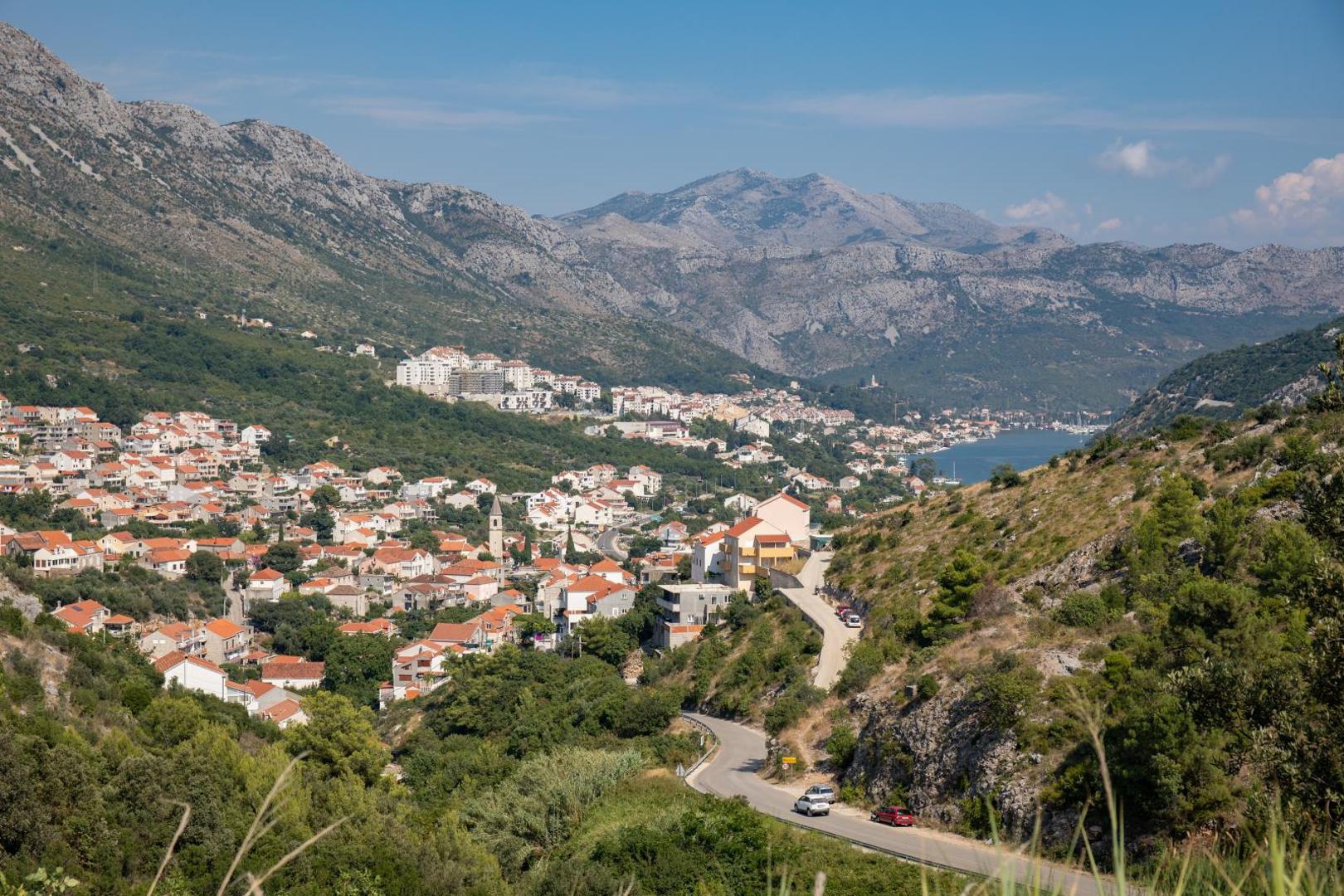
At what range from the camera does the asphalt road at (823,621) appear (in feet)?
72.6

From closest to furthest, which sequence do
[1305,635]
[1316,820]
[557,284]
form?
[1316,820] → [1305,635] → [557,284]

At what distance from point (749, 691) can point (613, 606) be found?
1399 cm

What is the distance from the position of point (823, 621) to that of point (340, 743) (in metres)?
9.55

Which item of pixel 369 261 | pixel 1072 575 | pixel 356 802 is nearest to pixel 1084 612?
pixel 1072 575

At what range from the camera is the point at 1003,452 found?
113 meters

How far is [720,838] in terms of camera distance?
13.2m

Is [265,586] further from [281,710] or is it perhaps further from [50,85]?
[50,85]

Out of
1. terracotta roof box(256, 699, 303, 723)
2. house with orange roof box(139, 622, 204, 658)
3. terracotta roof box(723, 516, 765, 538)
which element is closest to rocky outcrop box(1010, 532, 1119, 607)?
terracotta roof box(723, 516, 765, 538)

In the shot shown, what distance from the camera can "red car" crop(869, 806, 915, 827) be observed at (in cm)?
1447

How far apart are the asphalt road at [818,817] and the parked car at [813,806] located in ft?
0.22

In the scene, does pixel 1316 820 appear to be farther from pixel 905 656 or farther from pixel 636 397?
pixel 636 397

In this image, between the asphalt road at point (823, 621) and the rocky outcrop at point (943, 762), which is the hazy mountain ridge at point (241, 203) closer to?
the asphalt road at point (823, 621)

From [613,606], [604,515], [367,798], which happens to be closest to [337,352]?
[604,515]

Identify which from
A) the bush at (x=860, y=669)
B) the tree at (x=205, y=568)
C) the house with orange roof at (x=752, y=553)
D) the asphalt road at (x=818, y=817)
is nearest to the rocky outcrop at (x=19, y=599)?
the tree at (x=205, y=568)
